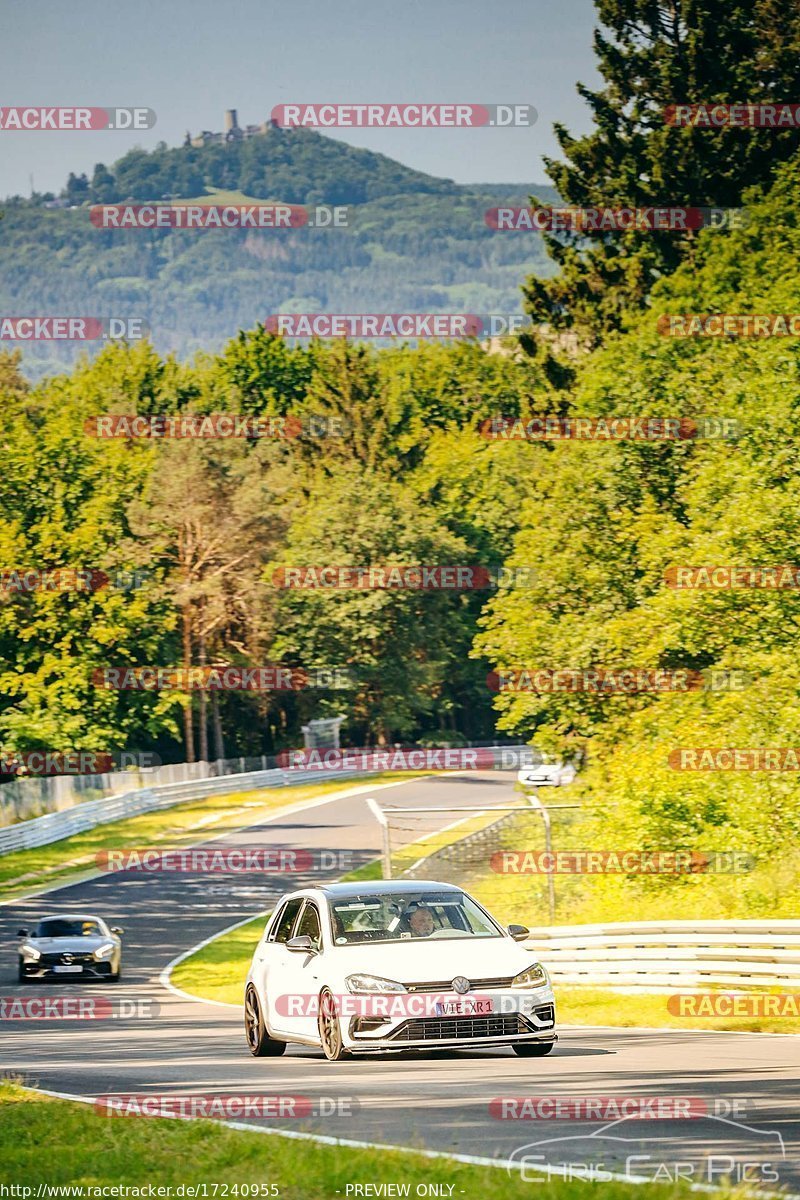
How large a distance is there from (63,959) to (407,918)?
15.9 metres

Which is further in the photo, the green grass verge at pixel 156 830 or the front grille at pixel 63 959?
the green grass verge at pixel 156 830

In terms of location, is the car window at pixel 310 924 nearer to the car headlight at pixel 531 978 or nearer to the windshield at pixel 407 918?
the windshield at pixel 407 918

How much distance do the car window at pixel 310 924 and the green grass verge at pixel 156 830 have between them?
99.9 ft

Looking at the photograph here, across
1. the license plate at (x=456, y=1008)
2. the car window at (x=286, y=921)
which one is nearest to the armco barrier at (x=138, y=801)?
the car window at (x=286, y=921)

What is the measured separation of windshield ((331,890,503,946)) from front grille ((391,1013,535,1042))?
106cm

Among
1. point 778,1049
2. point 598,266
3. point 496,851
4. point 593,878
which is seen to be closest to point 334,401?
point 598,266

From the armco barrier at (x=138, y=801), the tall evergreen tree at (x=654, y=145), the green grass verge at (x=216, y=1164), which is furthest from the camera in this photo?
the tall evergreen tree at (x=654, y=145)

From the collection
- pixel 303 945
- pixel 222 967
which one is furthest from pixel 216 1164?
pixel 222 967

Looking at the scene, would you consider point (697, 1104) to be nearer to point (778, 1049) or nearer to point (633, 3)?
point (778, 1049)

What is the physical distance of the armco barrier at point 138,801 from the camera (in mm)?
52750

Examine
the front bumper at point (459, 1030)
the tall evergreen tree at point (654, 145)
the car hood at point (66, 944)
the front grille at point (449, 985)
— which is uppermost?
the tall evergreen tree at point (654, 145)

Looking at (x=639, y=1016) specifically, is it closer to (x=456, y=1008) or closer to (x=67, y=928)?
(x=456, y=1008)

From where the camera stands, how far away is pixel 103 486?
74.8 m

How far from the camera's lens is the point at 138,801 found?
201ft
